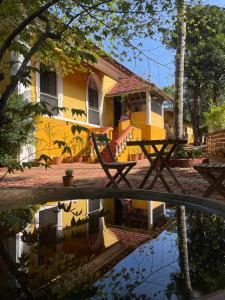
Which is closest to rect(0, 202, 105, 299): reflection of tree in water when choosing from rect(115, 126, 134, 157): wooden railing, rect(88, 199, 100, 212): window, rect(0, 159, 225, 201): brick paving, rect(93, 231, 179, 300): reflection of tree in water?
rect(93, 231, 179, 300): reflection of tree in water

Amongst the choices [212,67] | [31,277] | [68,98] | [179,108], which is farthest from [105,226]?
[212,67]

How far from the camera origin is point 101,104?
17828mm

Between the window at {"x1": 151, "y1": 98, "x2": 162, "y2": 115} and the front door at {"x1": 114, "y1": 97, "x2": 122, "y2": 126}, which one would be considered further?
the window at {"x1": 151, "y1": 98, "x2": 162, "y2": 115}

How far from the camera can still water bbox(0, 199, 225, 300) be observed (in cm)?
209

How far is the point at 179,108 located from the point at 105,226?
8.34 meters

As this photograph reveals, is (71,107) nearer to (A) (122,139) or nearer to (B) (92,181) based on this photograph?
(A) (122,139)

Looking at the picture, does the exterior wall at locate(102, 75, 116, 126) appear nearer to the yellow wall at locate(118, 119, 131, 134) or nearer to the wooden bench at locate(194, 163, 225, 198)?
the yellow wall at locate(118, 119, 131, 134)

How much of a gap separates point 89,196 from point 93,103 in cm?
1247

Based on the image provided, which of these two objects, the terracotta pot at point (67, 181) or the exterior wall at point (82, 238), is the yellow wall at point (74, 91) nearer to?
the terracotta pot at point (67, 181)

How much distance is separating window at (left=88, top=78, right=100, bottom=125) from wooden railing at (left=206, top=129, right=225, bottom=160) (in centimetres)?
853

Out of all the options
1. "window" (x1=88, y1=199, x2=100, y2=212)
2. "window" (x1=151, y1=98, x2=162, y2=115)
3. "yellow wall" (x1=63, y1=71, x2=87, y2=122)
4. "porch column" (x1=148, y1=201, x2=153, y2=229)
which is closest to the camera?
"porch column" (x1=148, y1=201, x2=153, y2=229)

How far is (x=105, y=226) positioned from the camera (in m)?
3.90

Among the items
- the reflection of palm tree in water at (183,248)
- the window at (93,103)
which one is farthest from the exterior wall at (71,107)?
the reflection of palm tree in water at (183,248)

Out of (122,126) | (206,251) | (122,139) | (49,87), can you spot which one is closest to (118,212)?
(206,251)
